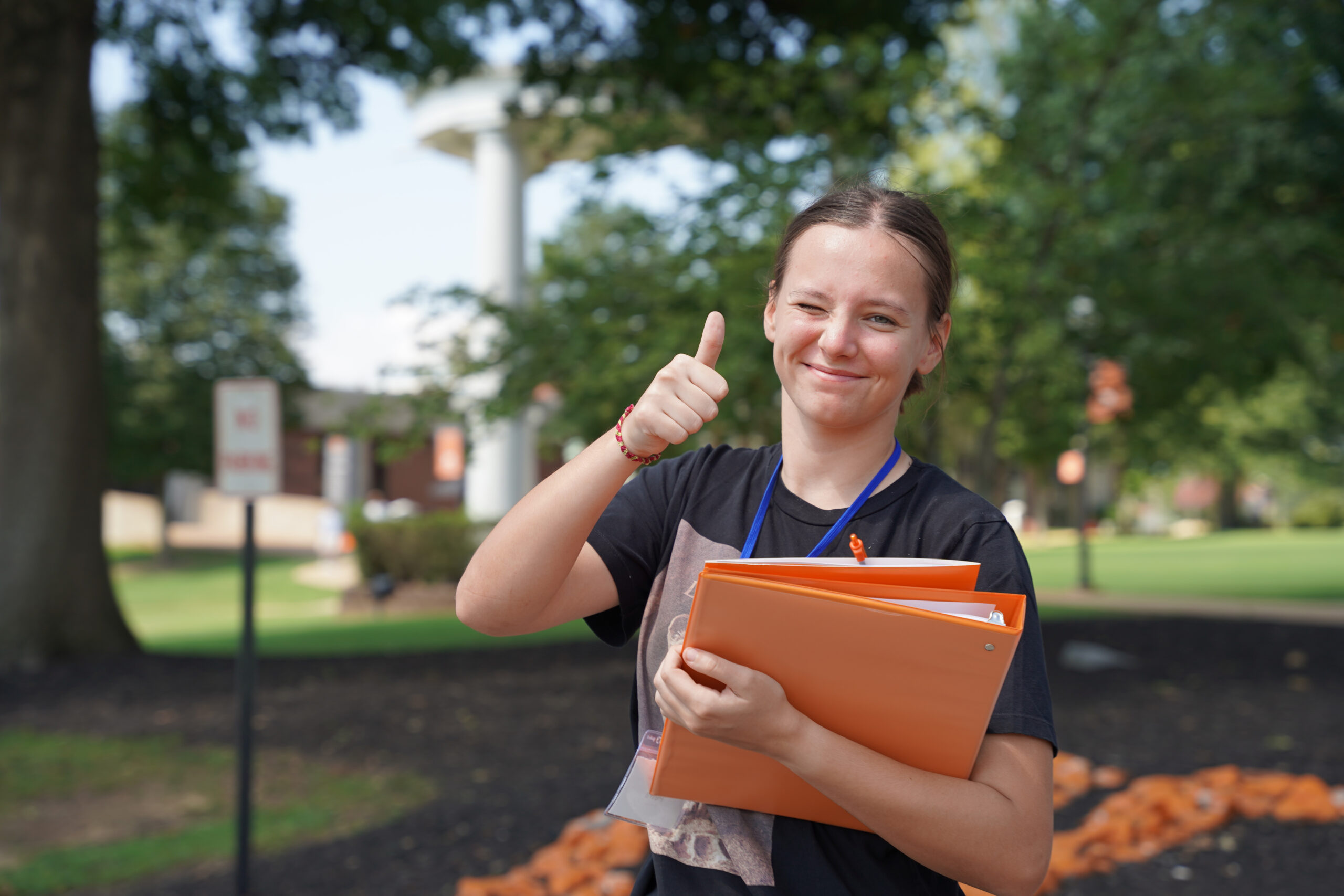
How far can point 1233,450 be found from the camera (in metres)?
35.5

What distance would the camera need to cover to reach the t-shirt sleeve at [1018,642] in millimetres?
1330

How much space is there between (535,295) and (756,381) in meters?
2.87

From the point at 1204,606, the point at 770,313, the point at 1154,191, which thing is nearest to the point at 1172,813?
the point at 770,313

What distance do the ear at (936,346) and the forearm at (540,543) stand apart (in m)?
0.42

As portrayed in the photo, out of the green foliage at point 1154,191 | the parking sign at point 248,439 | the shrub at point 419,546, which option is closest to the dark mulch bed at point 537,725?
the parking sign at point 248,439

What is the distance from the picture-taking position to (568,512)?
1.38 metres

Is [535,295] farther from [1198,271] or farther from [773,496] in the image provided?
[773,496]

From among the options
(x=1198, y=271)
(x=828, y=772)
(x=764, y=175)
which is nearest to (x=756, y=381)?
(x=764, y=175)

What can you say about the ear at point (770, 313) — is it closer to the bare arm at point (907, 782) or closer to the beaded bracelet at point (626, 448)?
the beaded bracelet at point (626, 448)

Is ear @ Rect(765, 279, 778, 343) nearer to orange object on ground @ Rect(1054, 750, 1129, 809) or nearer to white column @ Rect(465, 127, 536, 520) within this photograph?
orange object on ground @ Rect(1054, 750, 1129, 809)

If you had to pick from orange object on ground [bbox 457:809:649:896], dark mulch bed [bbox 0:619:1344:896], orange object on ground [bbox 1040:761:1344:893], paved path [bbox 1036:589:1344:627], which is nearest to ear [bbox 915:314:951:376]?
orange object on ground [bbox 457:809:649:896]

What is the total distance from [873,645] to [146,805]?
5.80 metres

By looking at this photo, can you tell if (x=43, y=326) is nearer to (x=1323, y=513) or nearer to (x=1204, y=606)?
(x=1204, y=606)

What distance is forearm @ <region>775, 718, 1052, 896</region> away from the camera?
126cm
